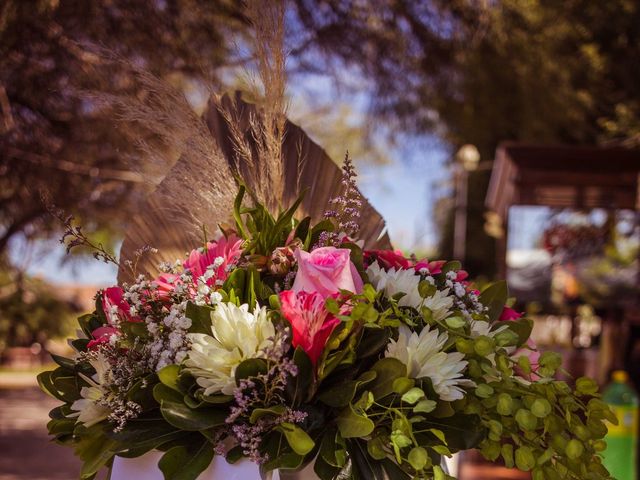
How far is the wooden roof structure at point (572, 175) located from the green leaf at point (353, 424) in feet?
16.8

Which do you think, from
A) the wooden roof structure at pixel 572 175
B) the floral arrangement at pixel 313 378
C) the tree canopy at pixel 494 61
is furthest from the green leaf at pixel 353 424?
the wooden roof structure at pixel 572 175

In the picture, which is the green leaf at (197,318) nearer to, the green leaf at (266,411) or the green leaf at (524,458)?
the green leaf at (266,411)

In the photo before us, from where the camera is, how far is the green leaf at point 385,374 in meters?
1.12

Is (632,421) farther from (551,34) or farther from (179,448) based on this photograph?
(179,448)

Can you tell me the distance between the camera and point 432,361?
1.15 meters

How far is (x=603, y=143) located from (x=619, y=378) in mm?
2098

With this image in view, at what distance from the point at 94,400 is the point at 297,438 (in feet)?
1.13

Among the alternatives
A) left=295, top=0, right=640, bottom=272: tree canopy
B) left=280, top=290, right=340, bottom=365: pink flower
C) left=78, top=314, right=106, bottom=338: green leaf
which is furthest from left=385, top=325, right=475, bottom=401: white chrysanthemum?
left=295, top=0, right=640, bottom=272: tree canopy

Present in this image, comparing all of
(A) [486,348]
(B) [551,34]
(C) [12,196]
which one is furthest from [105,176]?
(A) [486,348]

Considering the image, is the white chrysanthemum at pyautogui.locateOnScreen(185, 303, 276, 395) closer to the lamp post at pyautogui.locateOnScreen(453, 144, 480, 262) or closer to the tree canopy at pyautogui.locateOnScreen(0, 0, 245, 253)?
the tree canopy at pyautogui.locateOnScreen(0, 0, 245, 253)

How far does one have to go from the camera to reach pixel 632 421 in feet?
18.8

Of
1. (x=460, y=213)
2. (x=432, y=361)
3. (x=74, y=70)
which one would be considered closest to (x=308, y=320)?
(x=432, y=361)

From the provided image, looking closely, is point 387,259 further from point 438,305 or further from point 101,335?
point 101,335

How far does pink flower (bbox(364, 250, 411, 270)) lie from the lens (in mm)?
1367
